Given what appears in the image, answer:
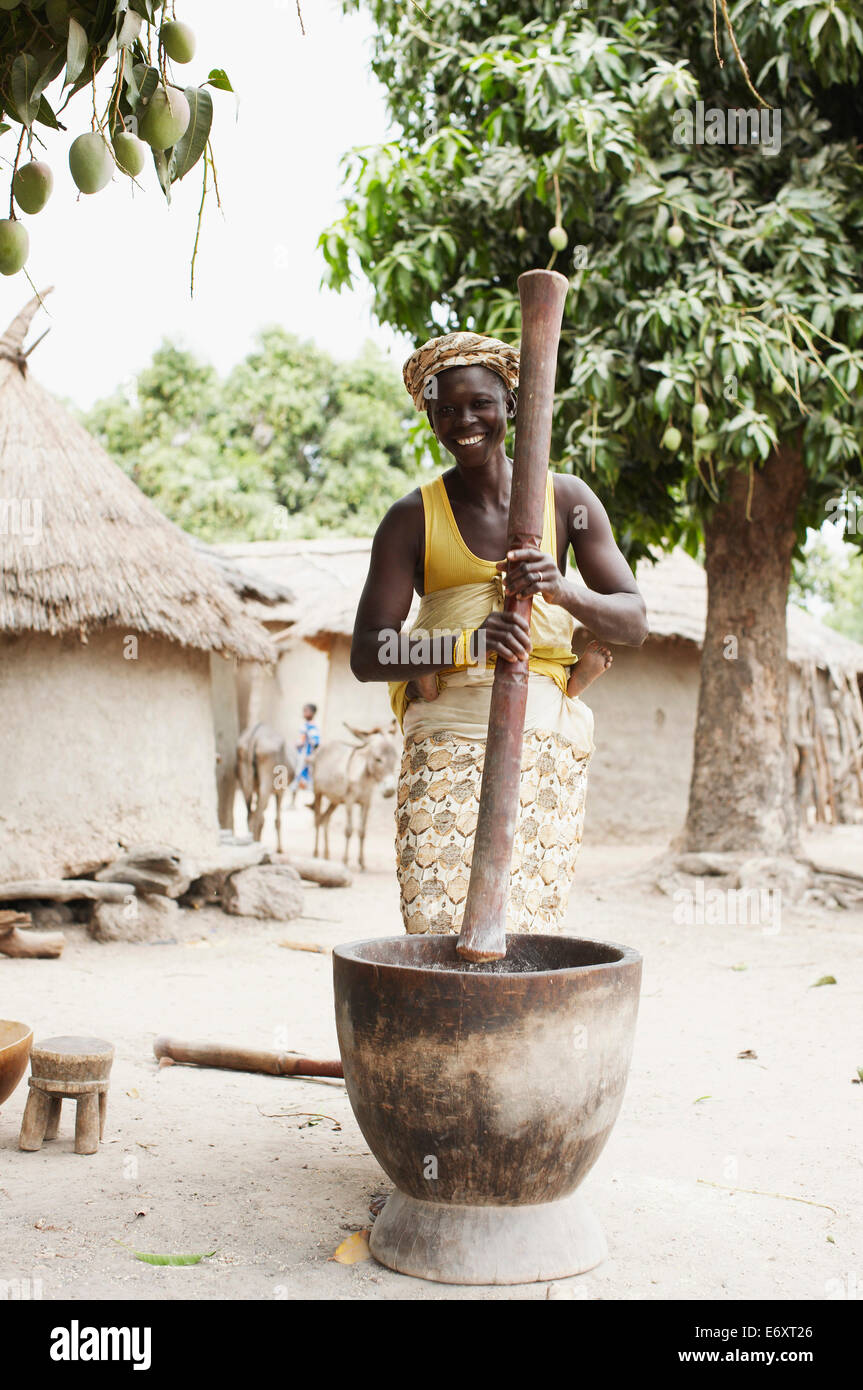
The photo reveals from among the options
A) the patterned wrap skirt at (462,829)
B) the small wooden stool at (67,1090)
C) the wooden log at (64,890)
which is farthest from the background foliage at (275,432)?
the patterned wrap skirt at (462,829)

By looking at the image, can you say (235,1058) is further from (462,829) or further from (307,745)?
(307,745)

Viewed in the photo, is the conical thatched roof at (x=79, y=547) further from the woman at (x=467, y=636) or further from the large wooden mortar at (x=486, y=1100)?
the large wooden mortar at (x=486, y=1100)

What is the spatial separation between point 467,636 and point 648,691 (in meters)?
10.8

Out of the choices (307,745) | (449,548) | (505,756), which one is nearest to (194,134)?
(449,548)

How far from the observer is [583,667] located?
109 inches

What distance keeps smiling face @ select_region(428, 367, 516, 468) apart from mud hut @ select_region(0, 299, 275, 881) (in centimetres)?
425

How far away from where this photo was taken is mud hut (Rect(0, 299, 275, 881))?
256 inches

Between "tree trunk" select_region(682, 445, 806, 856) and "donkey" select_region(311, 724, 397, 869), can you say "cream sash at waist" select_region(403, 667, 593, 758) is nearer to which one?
"tree trunk" select_region(682, 445, 806, 856)

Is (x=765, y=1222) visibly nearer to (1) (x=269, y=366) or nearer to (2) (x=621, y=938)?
(2) (x=621, y=938)

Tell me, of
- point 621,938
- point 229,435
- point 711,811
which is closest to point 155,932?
point 621,938

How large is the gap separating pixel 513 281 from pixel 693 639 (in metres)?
6.07

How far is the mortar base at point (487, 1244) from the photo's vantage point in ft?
7.38

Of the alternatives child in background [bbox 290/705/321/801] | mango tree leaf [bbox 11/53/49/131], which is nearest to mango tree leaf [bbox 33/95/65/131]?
mango tree leaf [bbox 11/53/49/131]

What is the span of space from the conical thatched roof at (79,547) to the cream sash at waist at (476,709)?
13.7ft
